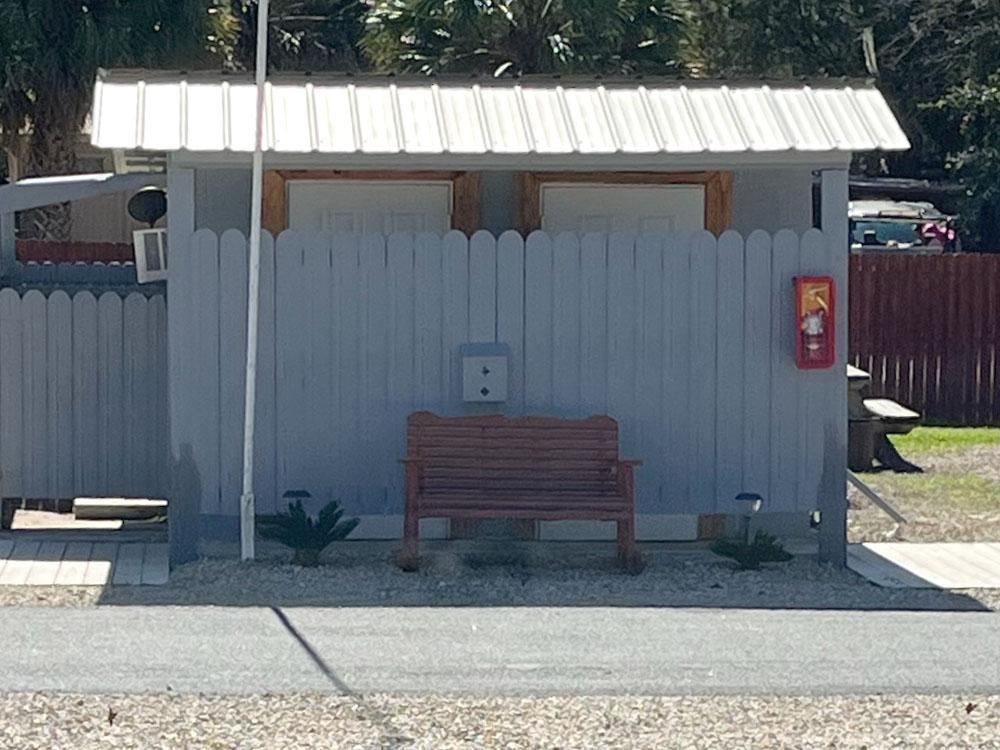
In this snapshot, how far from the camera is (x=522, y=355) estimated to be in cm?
1149

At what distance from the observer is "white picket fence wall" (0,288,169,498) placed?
1235cm

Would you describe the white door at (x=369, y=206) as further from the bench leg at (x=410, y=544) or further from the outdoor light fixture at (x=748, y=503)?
the outdoor light fixture at (x=748, y=503)

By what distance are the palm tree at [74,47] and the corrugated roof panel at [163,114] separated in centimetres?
931

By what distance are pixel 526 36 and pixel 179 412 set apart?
12756mm

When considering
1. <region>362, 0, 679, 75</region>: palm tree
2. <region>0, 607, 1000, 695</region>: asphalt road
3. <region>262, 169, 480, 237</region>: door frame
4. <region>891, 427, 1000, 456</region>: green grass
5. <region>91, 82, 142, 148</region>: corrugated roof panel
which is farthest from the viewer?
<region>362, 0, 679, 75</region>: palm tree

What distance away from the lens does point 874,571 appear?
1152 centimetres

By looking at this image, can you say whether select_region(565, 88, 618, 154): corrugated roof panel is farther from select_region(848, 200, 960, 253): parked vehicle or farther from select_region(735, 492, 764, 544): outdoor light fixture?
select_region(848, 200, 960, 253): parked vehicle

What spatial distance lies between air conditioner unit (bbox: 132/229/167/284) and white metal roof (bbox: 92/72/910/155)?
4.15 feet

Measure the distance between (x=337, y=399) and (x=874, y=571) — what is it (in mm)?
3263

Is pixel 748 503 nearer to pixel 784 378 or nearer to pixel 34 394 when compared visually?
pixel 784 378

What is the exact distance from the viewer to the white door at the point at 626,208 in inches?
494

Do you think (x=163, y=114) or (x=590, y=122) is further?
(x=590, y=122)

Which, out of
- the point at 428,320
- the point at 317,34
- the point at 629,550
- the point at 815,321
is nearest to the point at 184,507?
the point at 428,320

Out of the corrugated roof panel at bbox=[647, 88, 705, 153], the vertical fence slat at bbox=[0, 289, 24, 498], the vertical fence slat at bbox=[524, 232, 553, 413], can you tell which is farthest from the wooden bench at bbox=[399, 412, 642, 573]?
the vertical fence slat at bbox=[0, 289, 24, 498]
